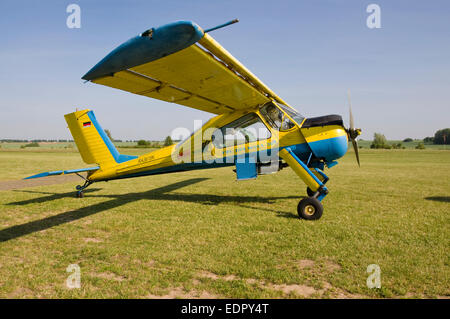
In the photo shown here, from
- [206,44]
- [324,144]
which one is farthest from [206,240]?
[324,144]

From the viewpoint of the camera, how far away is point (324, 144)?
6.45 metres

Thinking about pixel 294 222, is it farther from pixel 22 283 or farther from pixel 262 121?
pixel 22 283

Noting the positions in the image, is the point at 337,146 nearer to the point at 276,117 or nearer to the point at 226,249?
the point at 276,117

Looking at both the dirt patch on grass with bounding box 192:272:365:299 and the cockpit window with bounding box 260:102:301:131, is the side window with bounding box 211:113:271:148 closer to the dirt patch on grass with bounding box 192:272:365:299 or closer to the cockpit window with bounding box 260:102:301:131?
the cockpit window with bounding box 260:102:301:131

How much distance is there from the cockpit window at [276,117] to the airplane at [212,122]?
3cm

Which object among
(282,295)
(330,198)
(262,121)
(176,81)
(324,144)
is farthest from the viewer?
(330,198)

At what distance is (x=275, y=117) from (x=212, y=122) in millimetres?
1933

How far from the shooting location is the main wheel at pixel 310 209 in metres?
5.72

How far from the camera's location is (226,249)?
413 centimetres

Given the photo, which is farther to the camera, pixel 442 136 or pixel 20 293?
pixel 442 136

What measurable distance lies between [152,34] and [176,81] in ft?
7.91

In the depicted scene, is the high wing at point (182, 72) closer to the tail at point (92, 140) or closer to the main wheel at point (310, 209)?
the main wheel at point (310, 209)

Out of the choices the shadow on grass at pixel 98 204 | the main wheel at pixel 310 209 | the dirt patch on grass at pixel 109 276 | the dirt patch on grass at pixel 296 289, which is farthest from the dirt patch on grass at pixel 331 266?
the dirt patch on grass at pixel 109 276

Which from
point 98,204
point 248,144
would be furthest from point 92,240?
point 248,144
